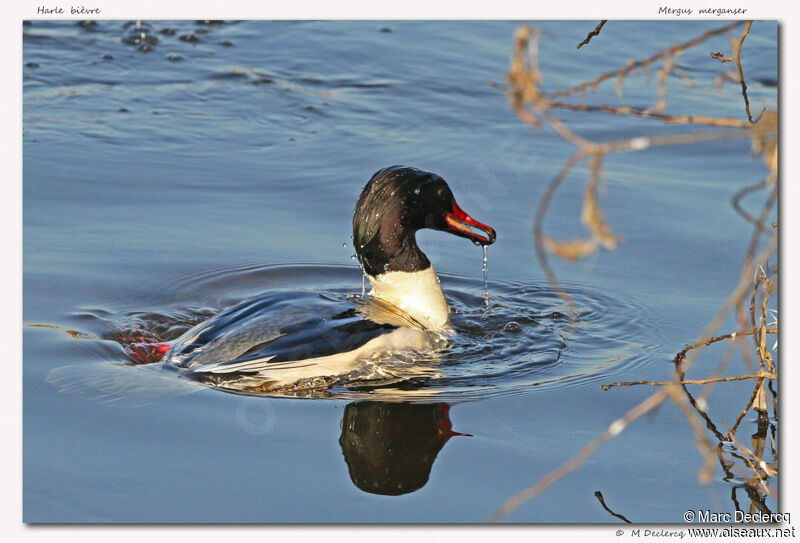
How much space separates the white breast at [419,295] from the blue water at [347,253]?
0.89 feet

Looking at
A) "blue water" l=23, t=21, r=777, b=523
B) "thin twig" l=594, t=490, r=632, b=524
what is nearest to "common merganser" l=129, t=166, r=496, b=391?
"blue water" l=23, t=21, r=777, b=523

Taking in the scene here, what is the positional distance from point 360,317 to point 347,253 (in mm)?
1368

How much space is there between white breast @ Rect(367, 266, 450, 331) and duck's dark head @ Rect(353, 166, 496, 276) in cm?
5

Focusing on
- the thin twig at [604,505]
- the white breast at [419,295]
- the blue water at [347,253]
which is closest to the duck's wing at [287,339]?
the blue water at [347,253]

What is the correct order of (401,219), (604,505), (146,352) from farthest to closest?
(401,219) → (146,352) → (604,505)

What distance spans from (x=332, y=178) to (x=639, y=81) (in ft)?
9.85

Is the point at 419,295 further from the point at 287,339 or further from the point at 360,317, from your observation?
the point at 287,339

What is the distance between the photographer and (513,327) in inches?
241

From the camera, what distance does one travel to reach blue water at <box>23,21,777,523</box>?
14.2ft

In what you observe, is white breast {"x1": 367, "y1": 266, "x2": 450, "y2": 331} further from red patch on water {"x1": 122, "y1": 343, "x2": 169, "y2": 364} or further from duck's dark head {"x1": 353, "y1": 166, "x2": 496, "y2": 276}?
red patch on water {"x1": 122, "y1": 343, "x2": 169, "y2": 364}

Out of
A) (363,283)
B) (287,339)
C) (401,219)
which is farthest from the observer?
(363,283)

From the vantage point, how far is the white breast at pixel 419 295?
616cm

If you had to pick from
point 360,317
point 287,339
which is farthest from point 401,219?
point 287,339

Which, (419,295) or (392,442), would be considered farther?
(419,295)
